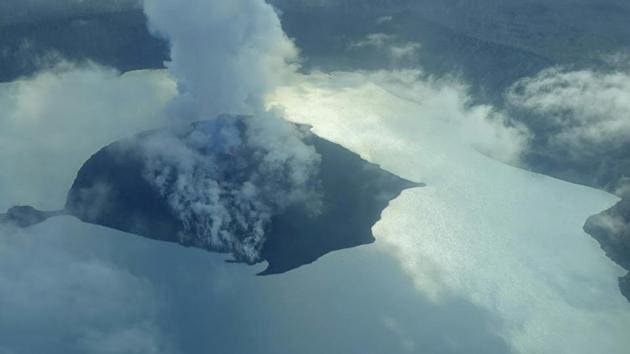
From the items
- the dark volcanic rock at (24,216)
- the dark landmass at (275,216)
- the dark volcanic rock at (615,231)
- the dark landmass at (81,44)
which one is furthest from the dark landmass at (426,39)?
the dark volcanic rock at (24,216)

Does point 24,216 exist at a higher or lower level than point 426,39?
lower

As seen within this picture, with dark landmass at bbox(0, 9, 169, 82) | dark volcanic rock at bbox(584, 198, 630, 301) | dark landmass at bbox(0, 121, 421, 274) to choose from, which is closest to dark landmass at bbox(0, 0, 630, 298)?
dark landmass at bbox(0, 9, 169, 82)

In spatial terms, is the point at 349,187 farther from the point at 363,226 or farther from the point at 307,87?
the point at 307,87

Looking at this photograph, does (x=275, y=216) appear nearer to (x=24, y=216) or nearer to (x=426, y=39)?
(x=24, y=216)

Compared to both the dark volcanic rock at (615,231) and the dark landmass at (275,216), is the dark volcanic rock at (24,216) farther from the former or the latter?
the dark volcanic rock at (615,231)

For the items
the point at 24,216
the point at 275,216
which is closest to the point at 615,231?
the point at 275,216

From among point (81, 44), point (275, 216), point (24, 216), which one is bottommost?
point (24, 216)

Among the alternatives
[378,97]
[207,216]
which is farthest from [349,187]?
[378,97]

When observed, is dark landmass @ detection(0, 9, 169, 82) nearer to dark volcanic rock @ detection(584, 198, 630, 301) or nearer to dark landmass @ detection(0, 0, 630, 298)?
dark landmass @ detection(0, 0, 630, 298)
